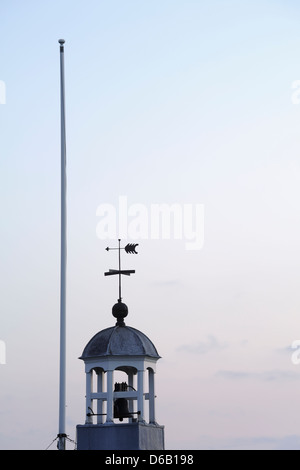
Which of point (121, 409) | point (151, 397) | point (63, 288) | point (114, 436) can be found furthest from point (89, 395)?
point (63, 288)

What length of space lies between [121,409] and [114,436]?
1487mm

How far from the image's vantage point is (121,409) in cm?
4031

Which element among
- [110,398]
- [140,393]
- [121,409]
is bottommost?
[121,409]

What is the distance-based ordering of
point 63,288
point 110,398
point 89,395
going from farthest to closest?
point 89,395 < point 110,398 < point 63,288

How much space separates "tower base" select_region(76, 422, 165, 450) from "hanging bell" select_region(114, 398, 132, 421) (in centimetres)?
93

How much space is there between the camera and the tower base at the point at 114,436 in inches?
1533

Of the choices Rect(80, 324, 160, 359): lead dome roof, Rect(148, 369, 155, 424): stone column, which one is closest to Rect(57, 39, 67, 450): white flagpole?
Rect(80, 324, 160, 359): lead dome roof

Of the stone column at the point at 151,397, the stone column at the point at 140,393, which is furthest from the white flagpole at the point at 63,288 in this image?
the stone column at the point at 151,397

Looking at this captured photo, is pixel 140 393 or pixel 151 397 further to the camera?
pixel 151 397

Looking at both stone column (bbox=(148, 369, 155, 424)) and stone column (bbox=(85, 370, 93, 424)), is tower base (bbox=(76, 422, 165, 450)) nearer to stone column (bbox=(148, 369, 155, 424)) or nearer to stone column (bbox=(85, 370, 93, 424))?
stone column (bbox=(85, 370, 93, 424))

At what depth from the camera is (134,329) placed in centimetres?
4103

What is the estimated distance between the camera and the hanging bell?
132 ft

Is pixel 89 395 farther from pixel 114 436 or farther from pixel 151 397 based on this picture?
pixel 151 397
